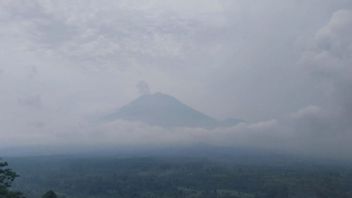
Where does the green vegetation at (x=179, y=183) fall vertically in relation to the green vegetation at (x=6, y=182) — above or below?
below

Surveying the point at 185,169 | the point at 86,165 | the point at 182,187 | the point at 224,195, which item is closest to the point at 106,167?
the point at 86,165

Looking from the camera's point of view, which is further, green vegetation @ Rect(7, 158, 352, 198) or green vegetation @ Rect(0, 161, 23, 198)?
green vegetation @ Rect(7, 158, 352, 198)

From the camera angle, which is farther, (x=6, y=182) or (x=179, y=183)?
(x=179, y=183)

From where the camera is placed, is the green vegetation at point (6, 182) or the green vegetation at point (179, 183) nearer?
the green vegetation at point (6, 182)

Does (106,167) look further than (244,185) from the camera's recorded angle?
Yes

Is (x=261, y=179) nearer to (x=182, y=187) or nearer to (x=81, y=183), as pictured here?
(x=182, y=187)

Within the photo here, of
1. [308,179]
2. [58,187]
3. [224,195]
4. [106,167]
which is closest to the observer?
[224,195]

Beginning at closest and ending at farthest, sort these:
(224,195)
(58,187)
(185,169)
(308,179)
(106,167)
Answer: (224,195), (58,187), (308,179), (185,169), (106,167)

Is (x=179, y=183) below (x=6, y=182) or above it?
below

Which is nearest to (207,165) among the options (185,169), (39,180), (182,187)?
(185,169)

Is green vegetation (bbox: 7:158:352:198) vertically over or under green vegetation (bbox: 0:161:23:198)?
under
